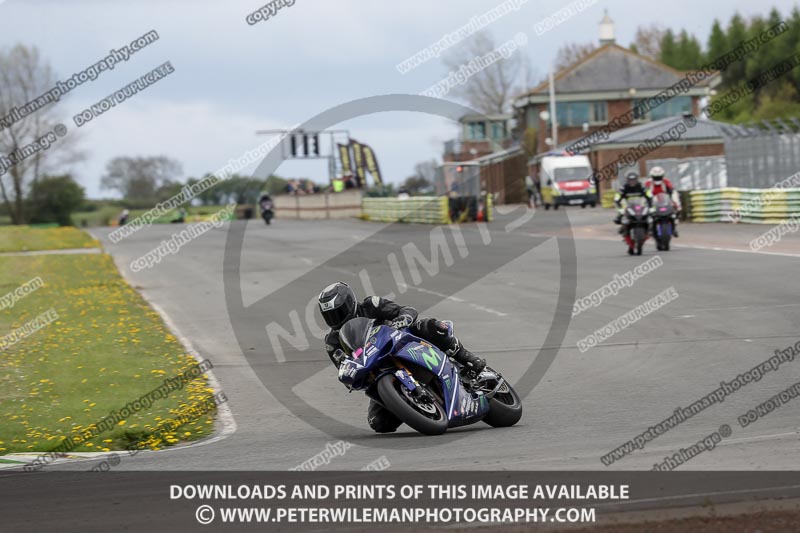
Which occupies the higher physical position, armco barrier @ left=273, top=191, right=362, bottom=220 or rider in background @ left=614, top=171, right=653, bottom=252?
rider in background @ left=614, top=171, right=653, bottom=252

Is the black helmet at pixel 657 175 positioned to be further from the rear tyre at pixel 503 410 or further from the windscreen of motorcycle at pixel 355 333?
the windscreen of motorcycle at pixel 355 333

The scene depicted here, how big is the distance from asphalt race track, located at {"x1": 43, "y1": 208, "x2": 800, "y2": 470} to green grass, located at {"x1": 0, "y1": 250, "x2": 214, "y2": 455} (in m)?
0.58

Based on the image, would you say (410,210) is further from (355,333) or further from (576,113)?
(355,333)

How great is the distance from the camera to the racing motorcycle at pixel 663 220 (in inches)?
1001

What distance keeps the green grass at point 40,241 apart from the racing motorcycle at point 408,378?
40.8 metres

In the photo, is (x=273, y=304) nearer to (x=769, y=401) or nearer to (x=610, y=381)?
(x=610, y=381)

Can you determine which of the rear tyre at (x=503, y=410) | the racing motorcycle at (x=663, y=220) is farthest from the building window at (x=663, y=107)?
the rear tyre at (x=503, y=410)

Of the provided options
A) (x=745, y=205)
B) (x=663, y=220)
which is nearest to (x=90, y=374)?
(x=663, y=220)

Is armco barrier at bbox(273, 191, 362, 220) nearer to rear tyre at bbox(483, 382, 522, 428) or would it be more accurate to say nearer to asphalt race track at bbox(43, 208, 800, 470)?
asphalt race track at bbox(43, 208, 800, 470)

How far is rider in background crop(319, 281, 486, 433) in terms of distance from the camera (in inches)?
342

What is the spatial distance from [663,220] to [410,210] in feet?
93.7

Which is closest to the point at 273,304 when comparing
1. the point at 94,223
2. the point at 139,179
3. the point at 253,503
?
the point at 253,503

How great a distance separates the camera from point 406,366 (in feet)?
28.1

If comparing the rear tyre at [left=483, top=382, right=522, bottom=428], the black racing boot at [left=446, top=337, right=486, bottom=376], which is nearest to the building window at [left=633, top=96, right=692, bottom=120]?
the rear tyre at [left=483, top=382, right=522, bottom=428]
